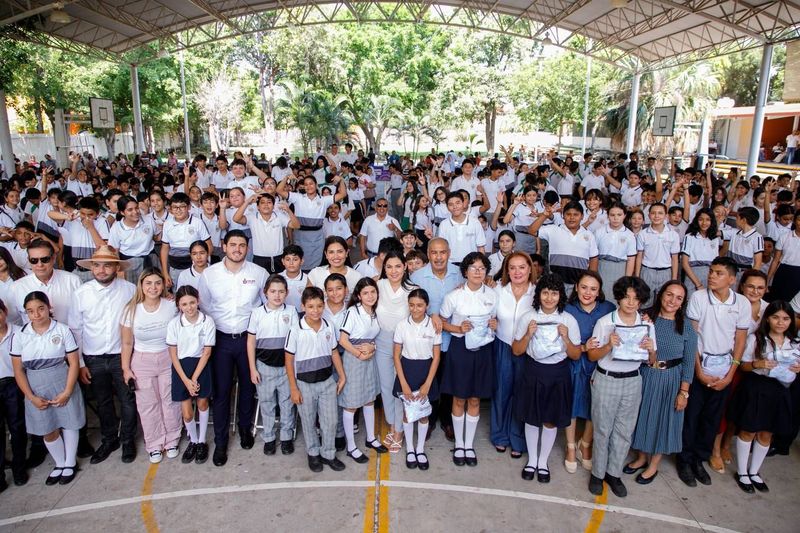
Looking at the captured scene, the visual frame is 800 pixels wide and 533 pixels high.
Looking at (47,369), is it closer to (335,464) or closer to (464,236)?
(335,464)

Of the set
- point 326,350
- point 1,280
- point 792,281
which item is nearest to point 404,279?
point 326,350

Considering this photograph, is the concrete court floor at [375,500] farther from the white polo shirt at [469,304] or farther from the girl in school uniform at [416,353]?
the white polo shirt at [469,304]

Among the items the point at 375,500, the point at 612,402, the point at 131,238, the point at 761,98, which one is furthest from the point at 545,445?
the point at 761,98

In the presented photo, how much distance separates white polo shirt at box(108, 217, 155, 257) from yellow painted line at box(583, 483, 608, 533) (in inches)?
Result: 188

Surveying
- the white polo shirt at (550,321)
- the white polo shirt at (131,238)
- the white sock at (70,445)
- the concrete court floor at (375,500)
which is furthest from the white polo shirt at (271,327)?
the white polo shirt at (131,238)

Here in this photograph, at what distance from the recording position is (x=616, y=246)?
564 centimetres

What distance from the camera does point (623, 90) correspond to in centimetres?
2450

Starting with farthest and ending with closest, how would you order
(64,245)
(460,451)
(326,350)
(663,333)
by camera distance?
(64,245) < (460,451) < (326,350) < (663,333)

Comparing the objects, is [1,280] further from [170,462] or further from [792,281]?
[792,281]

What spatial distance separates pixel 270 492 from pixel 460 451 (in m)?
1.43

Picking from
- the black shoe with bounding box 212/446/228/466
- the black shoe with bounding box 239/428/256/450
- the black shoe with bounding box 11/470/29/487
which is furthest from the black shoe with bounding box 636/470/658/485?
the black shoe with bounding box 11/470/29/487

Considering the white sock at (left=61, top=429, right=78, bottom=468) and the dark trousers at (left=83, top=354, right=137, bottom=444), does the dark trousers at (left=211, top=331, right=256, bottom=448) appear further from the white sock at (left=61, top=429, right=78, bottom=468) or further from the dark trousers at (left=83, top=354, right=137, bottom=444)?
the white sock at (left=61, top=429, right=78, bottom=468)

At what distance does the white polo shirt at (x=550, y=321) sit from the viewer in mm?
3760

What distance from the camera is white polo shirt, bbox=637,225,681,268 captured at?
5.68 meters
